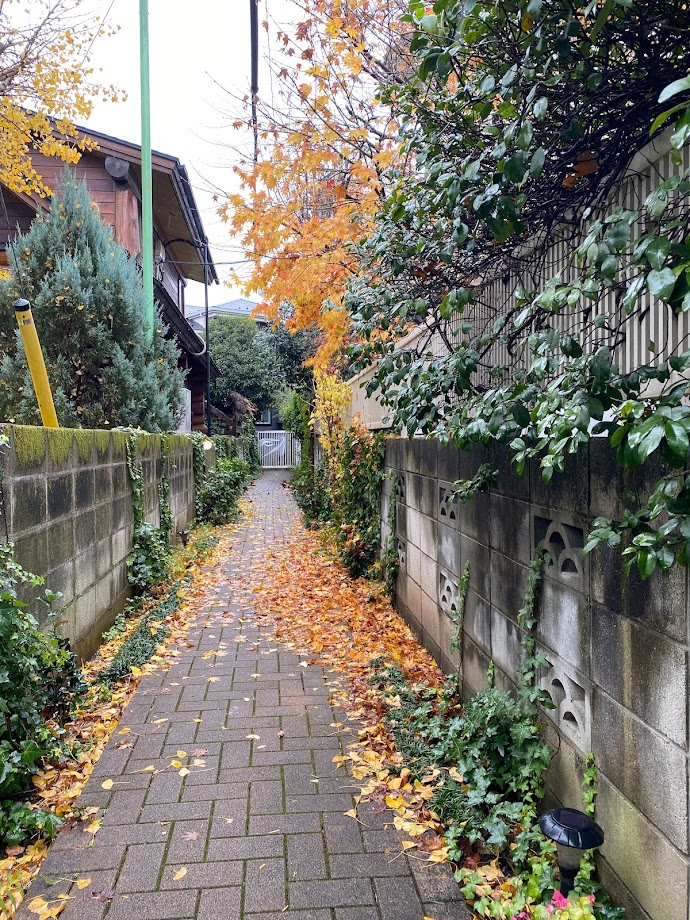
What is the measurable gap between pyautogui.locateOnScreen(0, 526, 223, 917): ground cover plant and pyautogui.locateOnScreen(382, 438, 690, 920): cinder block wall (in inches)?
80.9

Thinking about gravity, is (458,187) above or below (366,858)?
above

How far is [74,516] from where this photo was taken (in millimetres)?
4570

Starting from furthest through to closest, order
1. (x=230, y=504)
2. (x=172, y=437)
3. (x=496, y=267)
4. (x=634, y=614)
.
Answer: (x=230, y=504) < (x=172, y=437) < (x=496, y=267) < (x=634, y=614)

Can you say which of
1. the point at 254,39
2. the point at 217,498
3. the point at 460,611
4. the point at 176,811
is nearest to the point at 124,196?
the point at 254,39

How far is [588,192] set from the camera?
267cm

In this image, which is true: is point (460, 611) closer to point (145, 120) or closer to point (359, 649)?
point (359, 649)

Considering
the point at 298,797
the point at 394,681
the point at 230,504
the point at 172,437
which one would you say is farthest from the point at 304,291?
the point at 230,504

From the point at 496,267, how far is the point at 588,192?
1.13 m

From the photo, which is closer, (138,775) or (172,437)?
(138,775)

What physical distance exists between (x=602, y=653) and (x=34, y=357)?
13.9 ft

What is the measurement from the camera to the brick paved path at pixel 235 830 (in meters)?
2.48

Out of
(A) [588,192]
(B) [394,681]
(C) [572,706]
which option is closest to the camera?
(C) [572,706]

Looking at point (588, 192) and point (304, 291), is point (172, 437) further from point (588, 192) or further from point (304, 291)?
point (588, 192)

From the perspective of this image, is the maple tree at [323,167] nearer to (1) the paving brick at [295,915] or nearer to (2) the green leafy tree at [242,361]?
(1) the paving brick at [295,915]
